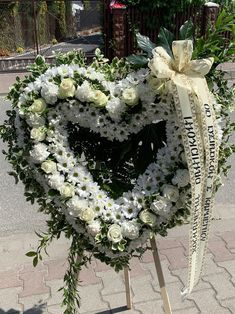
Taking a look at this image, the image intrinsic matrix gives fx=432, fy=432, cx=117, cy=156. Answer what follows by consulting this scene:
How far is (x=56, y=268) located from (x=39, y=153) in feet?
5.16

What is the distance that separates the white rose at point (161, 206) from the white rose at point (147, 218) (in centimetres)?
3

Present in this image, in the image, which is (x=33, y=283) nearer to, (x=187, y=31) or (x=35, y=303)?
(x=35, y=303)

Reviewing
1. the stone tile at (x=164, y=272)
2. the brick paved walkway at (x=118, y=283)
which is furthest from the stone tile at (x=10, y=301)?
the stone tile at (x=164, y=272)

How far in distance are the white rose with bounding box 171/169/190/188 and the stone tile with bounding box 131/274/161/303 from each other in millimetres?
1273

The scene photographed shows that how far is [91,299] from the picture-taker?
2836 mm

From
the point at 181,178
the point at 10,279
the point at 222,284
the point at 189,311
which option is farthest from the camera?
the point at 10,279

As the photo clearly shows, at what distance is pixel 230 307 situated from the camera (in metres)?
2.73

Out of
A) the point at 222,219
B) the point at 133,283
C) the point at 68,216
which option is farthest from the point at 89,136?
the point at 222,219

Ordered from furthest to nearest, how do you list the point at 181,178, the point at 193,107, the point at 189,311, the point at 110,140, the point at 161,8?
1. the point at 161,8
2. the point at 189,311
3. the point at 110,140
4. the point at 181,178
5. the point at 193,107

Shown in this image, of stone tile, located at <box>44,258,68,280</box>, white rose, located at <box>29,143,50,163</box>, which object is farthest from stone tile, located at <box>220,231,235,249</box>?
white rose, located at <box>29,143,50,163</box>

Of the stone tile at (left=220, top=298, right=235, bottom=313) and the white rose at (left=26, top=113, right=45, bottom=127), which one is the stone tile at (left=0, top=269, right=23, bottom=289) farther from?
the white rose at (left=26, top=113, right=45, bottom=127)

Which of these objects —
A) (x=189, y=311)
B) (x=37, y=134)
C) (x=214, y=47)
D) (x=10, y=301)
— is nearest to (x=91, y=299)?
(x=10, y=301)

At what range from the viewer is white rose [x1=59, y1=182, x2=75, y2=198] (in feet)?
5.88

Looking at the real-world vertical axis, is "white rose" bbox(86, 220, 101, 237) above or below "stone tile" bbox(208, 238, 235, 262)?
above
